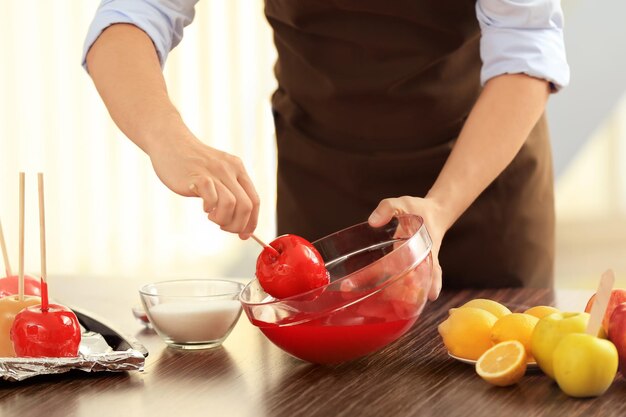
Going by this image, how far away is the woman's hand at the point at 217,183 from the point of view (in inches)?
46.7

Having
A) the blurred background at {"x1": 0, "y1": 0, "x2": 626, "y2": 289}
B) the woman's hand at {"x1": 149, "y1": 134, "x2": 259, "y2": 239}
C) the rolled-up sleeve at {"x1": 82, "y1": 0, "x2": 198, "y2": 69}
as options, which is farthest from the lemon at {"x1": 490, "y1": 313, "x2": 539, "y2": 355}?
the blurred background at {"x1": 0, "y1": 0, "x2": 626, "y2": 289}

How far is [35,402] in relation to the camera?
42.8 inches

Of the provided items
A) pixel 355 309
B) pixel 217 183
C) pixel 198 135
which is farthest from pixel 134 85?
pixel 198 135

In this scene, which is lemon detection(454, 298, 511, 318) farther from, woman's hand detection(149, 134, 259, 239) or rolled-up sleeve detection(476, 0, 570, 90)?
rolled-up sleeve detection(476, 0, 570, 90)

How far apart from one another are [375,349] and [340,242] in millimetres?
241

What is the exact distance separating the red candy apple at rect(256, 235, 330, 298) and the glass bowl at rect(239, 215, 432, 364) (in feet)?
0.11

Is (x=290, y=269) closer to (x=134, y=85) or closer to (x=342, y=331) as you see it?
(x=342, y=331)

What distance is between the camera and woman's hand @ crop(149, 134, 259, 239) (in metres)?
1.19

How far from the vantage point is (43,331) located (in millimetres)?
1182

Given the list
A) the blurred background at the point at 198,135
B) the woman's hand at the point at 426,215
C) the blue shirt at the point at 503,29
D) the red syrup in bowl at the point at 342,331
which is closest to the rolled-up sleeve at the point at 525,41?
the blue shirt at the point at 503,29

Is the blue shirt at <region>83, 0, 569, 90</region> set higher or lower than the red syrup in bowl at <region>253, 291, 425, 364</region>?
higher

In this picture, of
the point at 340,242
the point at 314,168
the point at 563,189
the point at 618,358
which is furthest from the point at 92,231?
the point at 618,358

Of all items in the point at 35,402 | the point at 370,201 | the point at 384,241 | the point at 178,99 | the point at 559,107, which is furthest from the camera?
the point at 559,107

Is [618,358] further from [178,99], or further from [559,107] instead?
[559,107]
